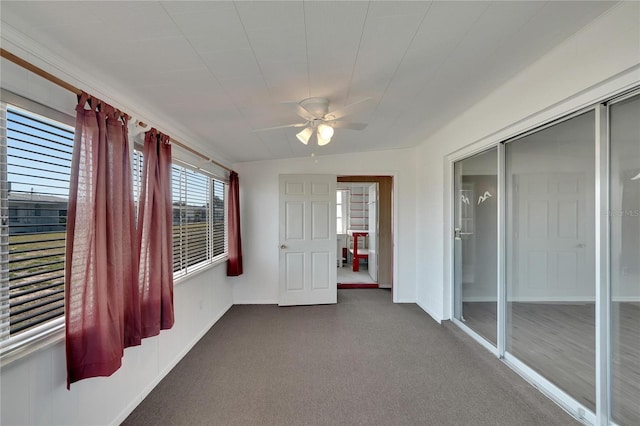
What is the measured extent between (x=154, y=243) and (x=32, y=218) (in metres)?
0.73

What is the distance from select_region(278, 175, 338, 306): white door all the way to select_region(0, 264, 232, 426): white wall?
4.59 ft

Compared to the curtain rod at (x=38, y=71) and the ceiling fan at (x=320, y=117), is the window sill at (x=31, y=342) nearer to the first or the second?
the curtain rod at (x=38, y=71)

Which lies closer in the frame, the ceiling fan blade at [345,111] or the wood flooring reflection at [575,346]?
the wood flooring reflection at [575,346]

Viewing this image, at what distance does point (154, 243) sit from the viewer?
2.01 m

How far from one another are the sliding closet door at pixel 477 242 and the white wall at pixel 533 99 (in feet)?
0.52

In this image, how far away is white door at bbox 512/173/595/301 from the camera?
178cm

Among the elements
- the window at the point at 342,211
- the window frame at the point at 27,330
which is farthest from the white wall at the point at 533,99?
the window at the point at 342,211

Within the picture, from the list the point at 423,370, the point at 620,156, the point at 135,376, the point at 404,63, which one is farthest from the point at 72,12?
the point at 423,370

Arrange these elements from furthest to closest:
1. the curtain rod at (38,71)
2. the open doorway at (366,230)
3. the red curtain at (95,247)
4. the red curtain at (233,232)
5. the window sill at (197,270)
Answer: the open doorway at (366,230) → the red curtain at (233,232) → the window sill at (197,270) → the red curtain at (95,247) → the curtain rod at (38,71)

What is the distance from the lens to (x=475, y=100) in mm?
2553

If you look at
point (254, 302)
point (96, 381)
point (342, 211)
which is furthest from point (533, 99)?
point (342, 211)

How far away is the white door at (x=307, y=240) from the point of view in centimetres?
416

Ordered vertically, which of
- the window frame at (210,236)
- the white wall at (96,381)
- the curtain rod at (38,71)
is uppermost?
the curtain rod at (38,71)

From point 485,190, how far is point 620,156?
4.06 ft
